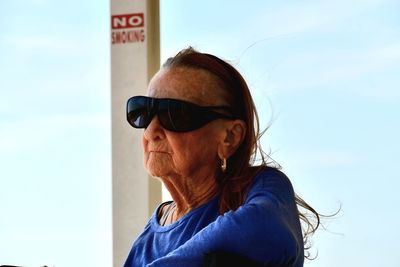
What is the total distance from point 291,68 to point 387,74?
1.69 ft

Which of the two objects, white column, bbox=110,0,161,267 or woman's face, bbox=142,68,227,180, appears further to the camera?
white column, bbox=110,0,161,267

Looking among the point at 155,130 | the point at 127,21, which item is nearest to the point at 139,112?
Result: the point at 155,130

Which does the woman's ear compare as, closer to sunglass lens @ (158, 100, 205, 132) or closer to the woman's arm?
sunglass lens @ (158, 100, 205, 132)

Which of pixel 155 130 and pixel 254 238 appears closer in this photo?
pixel 254 238

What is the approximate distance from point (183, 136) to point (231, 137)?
0.26 ft

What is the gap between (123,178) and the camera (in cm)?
462

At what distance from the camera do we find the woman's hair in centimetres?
103

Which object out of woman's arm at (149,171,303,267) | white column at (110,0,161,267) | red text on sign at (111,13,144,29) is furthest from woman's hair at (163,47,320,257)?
red text on sign at (111,13,144,29)

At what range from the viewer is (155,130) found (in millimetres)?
1021

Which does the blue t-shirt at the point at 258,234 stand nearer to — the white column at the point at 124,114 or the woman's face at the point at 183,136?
the woman's face at the point at 183,136

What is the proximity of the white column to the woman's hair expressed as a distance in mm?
3516

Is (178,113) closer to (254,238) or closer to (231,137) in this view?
(231,137)

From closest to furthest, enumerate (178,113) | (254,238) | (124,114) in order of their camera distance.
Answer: (254,238)
(178,113)
(124,114)

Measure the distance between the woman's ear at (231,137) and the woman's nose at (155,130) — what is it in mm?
83
